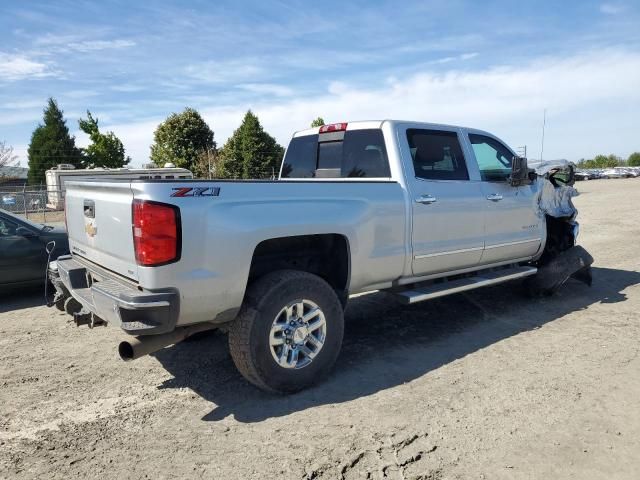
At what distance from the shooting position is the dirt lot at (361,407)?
2.84 metres

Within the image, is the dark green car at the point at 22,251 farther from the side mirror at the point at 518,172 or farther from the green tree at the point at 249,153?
the green tree at the point at 249,153

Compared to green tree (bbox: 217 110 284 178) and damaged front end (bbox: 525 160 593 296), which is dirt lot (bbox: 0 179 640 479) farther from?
green tree (bbox: 217 110 284 178)

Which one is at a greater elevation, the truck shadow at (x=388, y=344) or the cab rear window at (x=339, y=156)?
the cab rear window at (x=339, y=156)

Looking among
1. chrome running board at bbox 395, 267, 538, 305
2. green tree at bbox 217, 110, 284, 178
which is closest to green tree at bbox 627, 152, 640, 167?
green tree at bbox 217, 110, 284, 178

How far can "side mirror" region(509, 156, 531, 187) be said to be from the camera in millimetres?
5240

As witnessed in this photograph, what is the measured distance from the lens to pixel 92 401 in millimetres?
3674

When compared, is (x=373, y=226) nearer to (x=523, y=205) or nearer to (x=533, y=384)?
(x=533, y=384)

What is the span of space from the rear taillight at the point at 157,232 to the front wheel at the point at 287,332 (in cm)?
71

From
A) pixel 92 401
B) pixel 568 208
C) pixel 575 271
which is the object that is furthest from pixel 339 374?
pixel 568 208

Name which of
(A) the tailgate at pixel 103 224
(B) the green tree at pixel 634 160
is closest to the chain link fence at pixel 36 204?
(A) the tailgate at pixel 103 224

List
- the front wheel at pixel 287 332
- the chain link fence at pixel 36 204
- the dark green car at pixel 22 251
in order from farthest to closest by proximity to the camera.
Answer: the chain link fence at pixel 36 204
the dark green car at pixel 22 251
the front wheel at pixel 287 332

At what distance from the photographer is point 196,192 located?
3.19 metres

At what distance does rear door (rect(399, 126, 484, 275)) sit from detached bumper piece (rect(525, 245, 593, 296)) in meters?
1.39

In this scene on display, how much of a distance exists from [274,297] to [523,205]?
3424 mm
